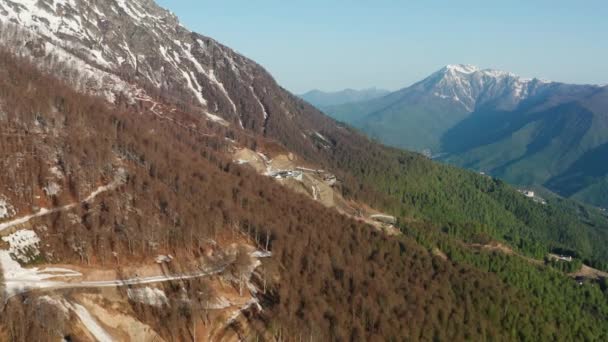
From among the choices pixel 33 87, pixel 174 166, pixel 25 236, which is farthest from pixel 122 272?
pixel 33 87

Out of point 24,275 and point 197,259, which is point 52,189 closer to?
point 24,275

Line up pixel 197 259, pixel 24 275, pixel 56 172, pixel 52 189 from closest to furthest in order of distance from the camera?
pixel 24 275 → pixel 197 259 → pixel 52 189 → pixel 56 172

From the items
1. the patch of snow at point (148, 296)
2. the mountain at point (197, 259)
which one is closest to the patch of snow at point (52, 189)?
the mountain at point (197, 259)

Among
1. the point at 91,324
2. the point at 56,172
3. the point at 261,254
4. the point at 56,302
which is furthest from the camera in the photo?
the point at 56,172

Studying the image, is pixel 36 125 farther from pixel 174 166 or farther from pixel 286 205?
pixel 286 205

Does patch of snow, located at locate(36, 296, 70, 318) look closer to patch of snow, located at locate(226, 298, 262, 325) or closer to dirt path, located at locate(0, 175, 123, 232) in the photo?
dirt path, located at locate(0, 175, 123, 232)

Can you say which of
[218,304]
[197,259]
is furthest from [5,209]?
[218,304]
